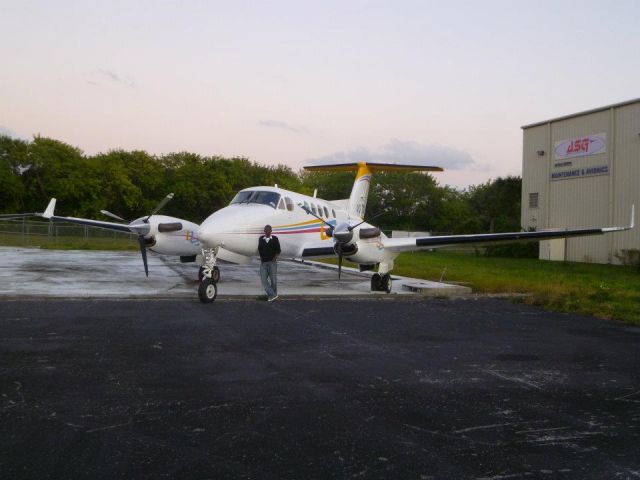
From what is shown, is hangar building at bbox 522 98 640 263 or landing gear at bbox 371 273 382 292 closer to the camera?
landing gear at bbox 371 273 382 292

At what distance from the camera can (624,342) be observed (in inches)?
362

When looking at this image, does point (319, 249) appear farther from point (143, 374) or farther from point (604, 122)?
point (604, 122)

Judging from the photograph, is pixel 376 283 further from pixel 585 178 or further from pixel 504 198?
pixel 504 198

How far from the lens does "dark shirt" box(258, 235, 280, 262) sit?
13.8 m

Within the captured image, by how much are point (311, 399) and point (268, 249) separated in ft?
27.7

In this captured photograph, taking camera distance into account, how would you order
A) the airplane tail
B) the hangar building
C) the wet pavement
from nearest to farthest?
the wet pavement → the airplane tail → the hangar building

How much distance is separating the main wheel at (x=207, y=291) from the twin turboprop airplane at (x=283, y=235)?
2.02 ft

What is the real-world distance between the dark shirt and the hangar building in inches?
933

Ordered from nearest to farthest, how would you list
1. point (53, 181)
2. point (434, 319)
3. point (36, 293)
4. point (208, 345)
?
point (208, 345) → point (434, 319) → point (36, 293) → point (53, 181)

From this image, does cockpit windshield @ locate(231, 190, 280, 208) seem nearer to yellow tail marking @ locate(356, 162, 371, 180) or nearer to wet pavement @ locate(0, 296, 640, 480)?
wet pavement @ locate(0, 296, 640, 480)

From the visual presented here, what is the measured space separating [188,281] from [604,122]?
1067 inches

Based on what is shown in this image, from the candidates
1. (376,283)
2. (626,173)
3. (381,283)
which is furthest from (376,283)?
(626,173)

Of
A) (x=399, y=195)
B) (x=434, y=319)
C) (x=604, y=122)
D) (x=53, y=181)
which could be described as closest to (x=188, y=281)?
(x=434, y=319)

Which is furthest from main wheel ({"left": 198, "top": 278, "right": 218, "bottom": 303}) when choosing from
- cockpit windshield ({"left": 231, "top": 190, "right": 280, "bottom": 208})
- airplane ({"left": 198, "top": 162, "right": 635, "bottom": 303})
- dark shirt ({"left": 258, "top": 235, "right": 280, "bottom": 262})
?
cockpit windshield ({"left": 231, "top": 190, "right": 280, "bottom": 208})
